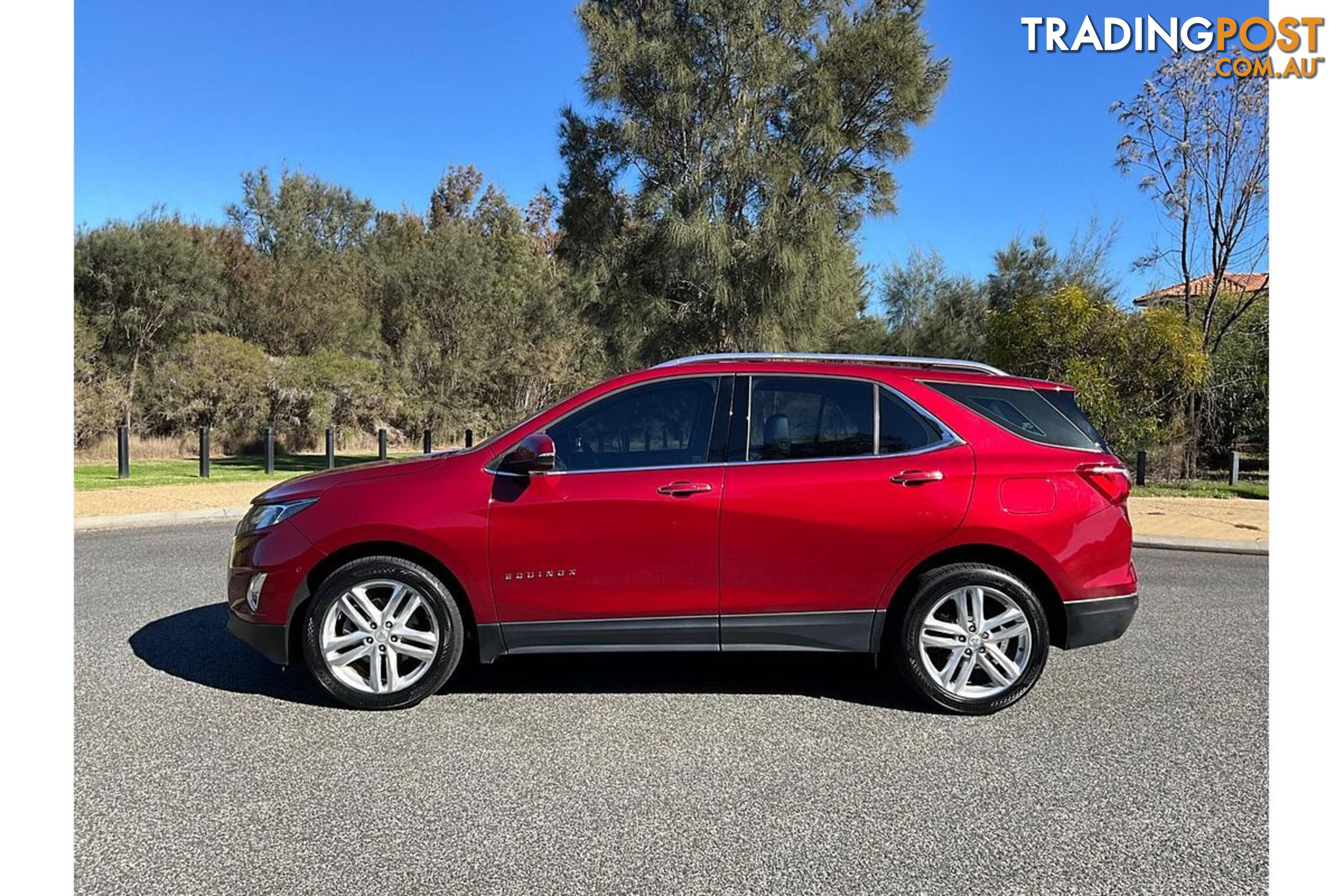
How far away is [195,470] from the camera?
65.2ft

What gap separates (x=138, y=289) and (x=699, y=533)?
27380 millimetres

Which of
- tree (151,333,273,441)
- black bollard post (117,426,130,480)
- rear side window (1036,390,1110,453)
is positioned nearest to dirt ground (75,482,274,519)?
black bollard post (117,426,130,480)

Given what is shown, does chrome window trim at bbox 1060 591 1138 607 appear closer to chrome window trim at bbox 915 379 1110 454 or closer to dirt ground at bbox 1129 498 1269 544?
chrome window trim at bbox 915 379 1110 454

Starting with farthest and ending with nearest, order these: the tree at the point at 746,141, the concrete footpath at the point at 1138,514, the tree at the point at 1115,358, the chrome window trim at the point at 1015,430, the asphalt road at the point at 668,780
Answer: the tree at the point at 746,141 → the tree at the point at 1115,358 → the concrete footpath at the point at 1138,514 → the chrome window trim at the point at 1015,430 → the asphalt road at the point at 668,780

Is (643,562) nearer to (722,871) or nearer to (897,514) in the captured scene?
(897,514)

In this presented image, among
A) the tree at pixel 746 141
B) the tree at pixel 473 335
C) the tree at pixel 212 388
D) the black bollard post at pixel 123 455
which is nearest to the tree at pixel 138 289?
the tree at pixel 212 388

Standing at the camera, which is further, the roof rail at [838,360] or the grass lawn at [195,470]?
the grass lawn at [195,470]

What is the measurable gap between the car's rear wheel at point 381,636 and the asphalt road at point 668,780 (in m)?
0.13

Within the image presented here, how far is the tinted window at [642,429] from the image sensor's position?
4820mm

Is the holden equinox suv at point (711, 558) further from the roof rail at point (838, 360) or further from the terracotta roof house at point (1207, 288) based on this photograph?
the terracotta roof house at point (1207, 288)

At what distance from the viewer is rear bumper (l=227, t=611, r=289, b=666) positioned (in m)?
4.74

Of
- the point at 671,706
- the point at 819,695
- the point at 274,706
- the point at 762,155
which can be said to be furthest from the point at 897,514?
the point at 762,155

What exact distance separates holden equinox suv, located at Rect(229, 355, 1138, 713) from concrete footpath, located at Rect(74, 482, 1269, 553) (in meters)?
7.33
